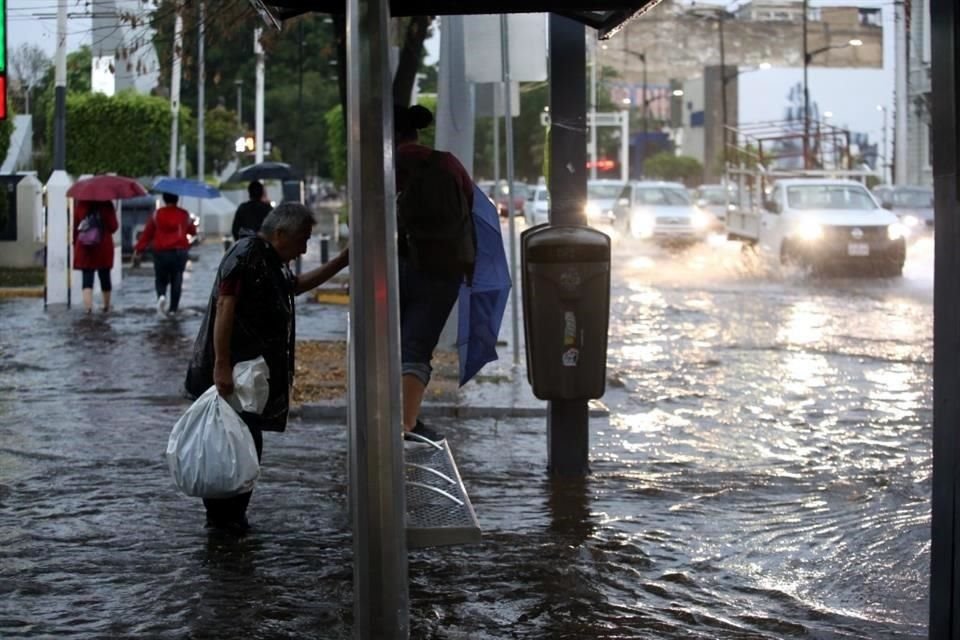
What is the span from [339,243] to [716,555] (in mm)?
36341

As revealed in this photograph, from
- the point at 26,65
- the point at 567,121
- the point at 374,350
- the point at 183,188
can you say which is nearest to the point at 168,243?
the point at 26,65

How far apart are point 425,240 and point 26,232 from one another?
2412 centimetres


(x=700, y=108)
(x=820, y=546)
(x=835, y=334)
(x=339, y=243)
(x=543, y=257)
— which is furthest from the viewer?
(x=700, y=108)

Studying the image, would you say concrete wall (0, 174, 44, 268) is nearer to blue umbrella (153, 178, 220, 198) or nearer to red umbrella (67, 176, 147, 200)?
blue umbrella (153, 178, 220, 198)

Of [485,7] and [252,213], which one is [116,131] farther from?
[485,7]

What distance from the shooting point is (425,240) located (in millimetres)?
7645

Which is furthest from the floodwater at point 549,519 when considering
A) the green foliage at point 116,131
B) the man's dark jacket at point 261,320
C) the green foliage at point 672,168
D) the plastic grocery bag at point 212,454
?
the green foliage at point 672,168

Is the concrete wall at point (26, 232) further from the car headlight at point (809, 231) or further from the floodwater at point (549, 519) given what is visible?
the floodwater at point (549, 519)

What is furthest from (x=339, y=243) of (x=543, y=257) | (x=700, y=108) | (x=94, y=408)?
(x=700, y=108)

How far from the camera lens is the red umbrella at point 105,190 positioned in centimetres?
1944

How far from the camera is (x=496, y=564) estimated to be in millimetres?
6852

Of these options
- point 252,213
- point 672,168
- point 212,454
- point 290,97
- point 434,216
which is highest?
point 290,97

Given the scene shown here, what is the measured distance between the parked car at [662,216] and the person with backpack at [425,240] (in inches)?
1155

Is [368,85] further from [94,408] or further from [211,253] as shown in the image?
[211,253]
